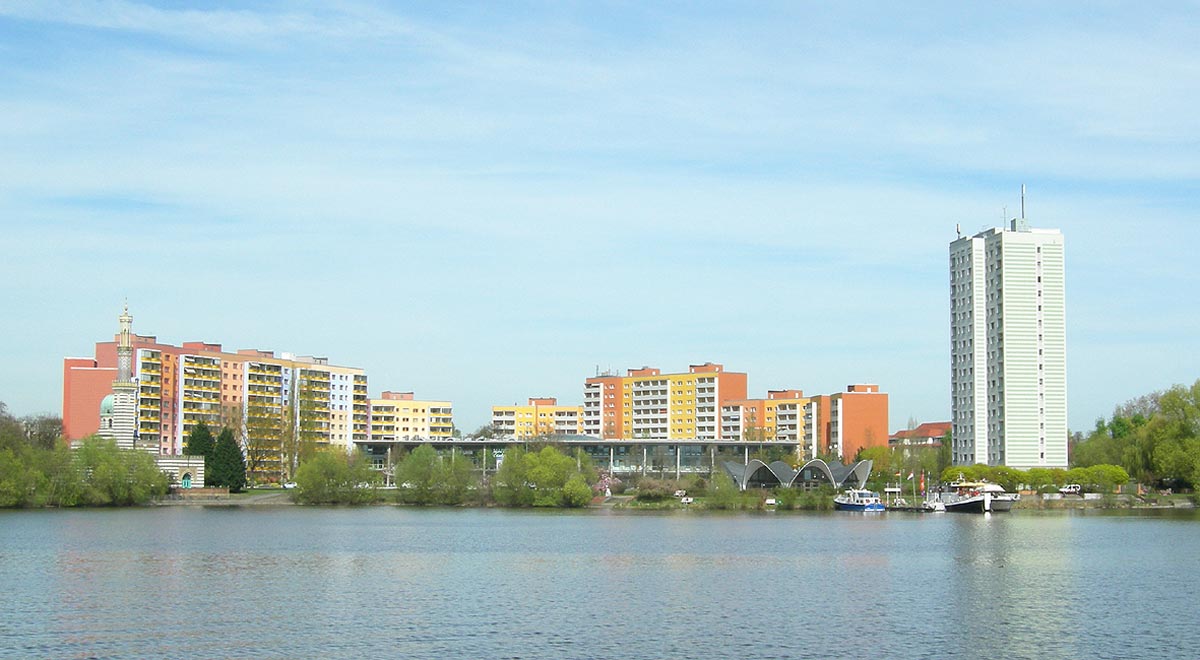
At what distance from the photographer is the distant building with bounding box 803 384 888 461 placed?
609 ft

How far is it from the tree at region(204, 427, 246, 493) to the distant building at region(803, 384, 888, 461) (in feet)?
257

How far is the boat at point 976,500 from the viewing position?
11700 cm

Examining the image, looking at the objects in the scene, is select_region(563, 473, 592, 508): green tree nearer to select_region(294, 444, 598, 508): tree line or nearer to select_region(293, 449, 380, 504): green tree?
select_region(294, 444, 598, 508): tree line

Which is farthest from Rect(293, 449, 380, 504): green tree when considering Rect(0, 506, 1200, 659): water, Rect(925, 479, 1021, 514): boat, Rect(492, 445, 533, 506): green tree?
Rect(925, 479, 1021, 514): boat

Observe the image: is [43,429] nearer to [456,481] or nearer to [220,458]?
[220,458]

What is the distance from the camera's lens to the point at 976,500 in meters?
117

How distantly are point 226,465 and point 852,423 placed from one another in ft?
284

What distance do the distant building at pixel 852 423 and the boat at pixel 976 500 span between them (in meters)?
55.9

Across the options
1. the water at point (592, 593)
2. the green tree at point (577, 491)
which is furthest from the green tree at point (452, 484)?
the water at point (592, 593)

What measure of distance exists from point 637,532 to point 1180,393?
58079mm

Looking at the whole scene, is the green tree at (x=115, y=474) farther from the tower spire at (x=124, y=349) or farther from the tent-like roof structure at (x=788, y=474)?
the tent-like roof structure at (x=788, y=474)

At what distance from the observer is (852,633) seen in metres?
39.5

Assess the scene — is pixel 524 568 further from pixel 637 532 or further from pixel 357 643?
pixel 637 532

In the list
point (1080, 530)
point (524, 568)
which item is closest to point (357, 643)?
point (524, 568)
